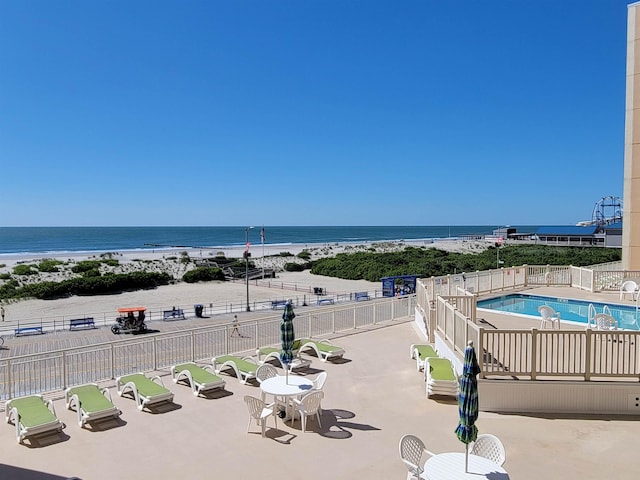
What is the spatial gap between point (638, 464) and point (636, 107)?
808 inches

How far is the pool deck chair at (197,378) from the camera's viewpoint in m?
9.38

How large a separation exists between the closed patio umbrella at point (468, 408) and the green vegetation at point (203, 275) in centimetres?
4357

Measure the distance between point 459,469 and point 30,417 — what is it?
6548 millimetres

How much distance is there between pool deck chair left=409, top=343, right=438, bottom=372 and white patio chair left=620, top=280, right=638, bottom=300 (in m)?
11.0

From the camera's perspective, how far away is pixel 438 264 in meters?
51.5

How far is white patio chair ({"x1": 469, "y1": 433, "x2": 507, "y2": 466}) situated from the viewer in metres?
5.57

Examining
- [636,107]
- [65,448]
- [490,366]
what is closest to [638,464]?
[490,366]

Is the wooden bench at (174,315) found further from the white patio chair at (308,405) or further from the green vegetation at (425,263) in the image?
the green vegetation at (425,263)

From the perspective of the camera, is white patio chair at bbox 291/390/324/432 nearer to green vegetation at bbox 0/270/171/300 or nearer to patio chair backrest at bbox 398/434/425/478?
patio chair backrest at bbox 398/434/425/478

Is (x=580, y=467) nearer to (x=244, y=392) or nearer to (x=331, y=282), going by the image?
(x=244, y=392)

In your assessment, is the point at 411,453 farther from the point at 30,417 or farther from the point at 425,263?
the point at 425,263

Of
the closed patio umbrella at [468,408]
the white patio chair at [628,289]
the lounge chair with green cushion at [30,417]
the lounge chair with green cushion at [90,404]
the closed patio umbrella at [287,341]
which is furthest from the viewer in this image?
the white patio chair at [628,289]

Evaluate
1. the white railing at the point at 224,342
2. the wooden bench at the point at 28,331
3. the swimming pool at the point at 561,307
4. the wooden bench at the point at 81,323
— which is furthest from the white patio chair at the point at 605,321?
the wooden bench at the point at 28,331

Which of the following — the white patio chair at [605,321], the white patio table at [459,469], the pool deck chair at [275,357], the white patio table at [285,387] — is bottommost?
the pool deck chair at [275,357]
